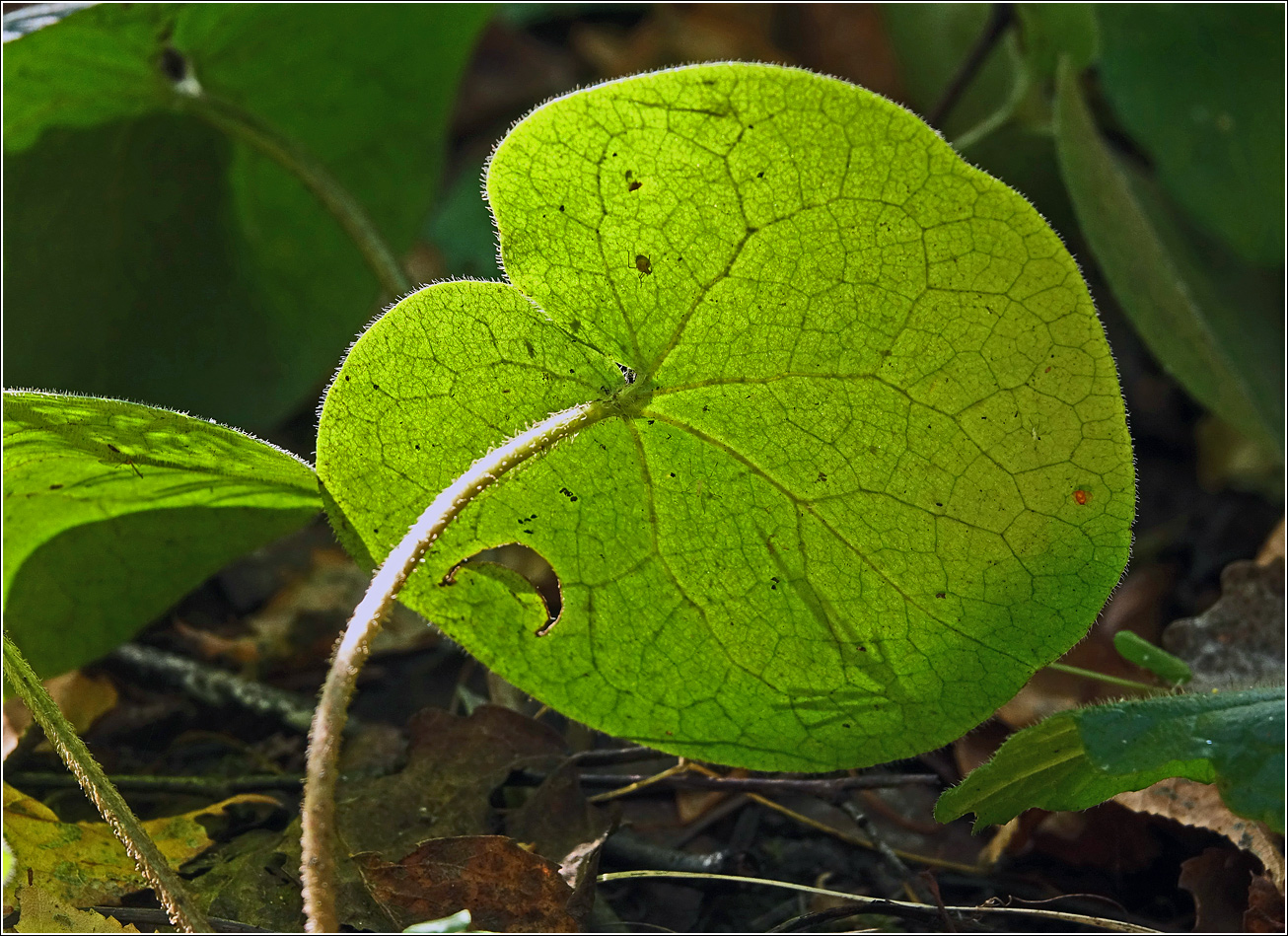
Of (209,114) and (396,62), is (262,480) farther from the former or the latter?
(396,62)

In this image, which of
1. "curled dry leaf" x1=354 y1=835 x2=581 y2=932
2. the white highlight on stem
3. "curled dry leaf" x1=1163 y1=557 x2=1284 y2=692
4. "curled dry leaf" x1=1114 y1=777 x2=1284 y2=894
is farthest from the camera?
"curled dry leaf" x1=1163 y1=557 x2=1284 y2=692

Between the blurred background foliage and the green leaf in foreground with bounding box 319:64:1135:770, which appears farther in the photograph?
the blurred background foliage

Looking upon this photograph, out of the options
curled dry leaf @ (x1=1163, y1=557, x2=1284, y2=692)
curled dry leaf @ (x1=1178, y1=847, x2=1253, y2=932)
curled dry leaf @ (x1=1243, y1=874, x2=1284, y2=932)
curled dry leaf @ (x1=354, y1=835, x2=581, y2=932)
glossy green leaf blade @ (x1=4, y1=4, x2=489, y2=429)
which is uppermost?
glossy green leaf blade @ (x1=4, y1=4, x2=489, y2=429)

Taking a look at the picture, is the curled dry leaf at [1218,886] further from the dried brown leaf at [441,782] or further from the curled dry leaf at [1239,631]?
the dried brown leaf at [441,782]

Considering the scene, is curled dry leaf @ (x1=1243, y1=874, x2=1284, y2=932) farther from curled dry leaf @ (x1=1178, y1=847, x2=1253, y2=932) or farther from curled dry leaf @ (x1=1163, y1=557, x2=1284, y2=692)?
curled dry leaf @ (x1=1163, y1=557, x2=1284, y2=692)

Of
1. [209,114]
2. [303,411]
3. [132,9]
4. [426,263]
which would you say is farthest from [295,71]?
[426,263]

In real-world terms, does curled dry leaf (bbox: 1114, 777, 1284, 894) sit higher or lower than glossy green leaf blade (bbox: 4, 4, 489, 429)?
lower

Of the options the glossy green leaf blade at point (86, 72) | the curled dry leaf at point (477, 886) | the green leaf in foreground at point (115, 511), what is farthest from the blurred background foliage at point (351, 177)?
the curled dry leaf at point (477, 886)

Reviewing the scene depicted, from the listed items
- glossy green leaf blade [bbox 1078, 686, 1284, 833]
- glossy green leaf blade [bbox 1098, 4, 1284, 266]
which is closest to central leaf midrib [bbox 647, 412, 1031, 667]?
glossy green leaf blade [bbox 1078, 686, 1284, 833]

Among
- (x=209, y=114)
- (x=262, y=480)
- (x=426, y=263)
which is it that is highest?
(x=209, y=114)
